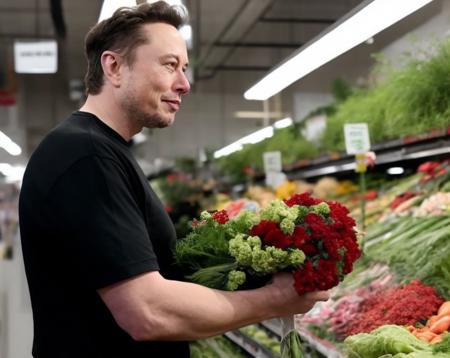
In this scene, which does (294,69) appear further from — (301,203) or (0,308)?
(0,308)

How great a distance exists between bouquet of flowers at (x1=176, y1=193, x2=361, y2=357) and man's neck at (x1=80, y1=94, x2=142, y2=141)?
372 millimetres

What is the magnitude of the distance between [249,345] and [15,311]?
8.30 ft

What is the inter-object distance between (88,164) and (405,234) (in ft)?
9.12

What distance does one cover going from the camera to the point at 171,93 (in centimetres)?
203

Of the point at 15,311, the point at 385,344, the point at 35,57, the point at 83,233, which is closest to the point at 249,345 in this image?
the point at 385,344

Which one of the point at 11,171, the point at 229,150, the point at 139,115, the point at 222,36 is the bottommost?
the point at 139,115

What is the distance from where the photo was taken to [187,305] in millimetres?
1784

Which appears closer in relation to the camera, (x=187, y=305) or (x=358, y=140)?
(x=187, y=305)

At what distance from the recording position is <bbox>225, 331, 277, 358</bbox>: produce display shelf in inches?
133

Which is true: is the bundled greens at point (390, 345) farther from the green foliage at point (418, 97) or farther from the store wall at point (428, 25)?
the store wall at point (428, 25)

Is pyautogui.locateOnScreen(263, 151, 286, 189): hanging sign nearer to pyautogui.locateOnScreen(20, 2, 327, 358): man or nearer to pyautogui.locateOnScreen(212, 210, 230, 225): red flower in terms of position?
pyautogui.locateOnScreen(212, 210, 230, 225): red flower

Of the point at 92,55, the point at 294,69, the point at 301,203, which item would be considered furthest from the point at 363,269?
the point at 92,55

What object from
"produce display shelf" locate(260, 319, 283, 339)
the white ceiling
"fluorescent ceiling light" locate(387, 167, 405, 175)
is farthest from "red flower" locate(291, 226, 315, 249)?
the white ceiling

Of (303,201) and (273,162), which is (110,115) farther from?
(273,162)
